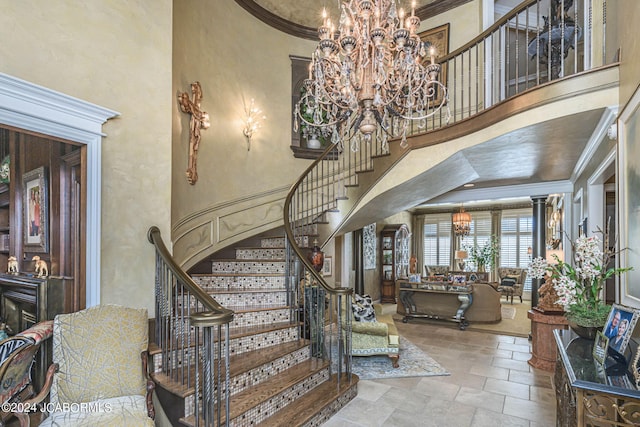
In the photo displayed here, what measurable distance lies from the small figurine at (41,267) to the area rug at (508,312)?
8173 mm

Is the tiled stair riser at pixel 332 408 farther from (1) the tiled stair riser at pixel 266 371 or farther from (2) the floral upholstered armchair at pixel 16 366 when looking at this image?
(2) the floral upholstered armchair at pixel 16 366

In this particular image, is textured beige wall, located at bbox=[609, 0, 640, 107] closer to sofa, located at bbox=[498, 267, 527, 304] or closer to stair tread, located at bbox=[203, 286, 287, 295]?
stair tread, located at bbox=[203, 286, 287, 295]

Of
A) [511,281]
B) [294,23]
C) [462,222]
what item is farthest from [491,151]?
[511,281]

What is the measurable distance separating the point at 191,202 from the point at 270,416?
8.76ft

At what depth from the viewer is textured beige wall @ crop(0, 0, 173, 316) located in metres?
2.19

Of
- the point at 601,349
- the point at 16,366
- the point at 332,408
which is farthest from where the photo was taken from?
the point at 332,408

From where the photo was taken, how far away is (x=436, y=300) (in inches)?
273

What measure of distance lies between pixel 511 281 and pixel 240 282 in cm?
878

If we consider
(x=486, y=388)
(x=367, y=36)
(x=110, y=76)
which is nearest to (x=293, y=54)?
(x=367, y=36)

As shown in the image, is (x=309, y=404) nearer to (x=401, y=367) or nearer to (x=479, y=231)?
(x=401, y=367)

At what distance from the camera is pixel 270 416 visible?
270cm

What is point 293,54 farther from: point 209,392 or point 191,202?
point 209,392

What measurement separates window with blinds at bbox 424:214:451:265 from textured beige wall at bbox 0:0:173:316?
10.7 metres

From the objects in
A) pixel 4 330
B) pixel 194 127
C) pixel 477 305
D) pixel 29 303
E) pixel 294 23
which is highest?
pixel 294 23
